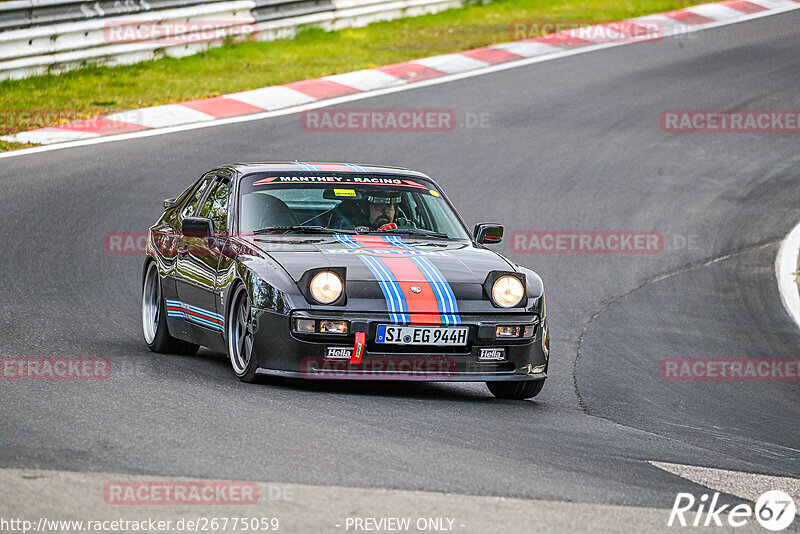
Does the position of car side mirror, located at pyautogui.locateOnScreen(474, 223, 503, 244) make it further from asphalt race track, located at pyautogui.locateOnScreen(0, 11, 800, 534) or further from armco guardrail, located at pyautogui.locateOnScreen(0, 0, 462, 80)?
armco guardrail, located at pyautogui.locateOnScreen(0, 0, 462, 80)

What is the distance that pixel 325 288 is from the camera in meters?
6.66

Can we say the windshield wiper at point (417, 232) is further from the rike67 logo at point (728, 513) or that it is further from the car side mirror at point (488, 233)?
the rike67 logo at point (728, 513)

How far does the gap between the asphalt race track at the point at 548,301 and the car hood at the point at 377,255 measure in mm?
682

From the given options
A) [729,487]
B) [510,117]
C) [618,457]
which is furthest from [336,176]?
[510,117]

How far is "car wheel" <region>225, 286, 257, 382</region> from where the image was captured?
6.88 metres

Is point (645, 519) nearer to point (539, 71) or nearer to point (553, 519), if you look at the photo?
point (553, 519)

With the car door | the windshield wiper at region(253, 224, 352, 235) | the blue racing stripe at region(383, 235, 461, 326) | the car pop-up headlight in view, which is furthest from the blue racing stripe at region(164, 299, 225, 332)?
the blue racing stripe at region(383, 235, 461, 326)

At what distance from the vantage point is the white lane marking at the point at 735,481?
5129 millimetres

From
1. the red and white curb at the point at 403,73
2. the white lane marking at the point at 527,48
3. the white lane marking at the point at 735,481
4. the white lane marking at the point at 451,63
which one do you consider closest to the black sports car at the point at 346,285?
the white lane marking at the point at 735,481

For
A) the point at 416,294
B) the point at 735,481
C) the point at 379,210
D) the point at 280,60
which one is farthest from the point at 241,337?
Answer: the point at 280,60

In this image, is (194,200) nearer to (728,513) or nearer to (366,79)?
(728,513)

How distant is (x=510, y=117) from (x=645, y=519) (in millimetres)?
13134

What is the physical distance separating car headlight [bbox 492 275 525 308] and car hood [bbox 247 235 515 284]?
0.10 meters

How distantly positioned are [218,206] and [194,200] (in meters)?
0.62
